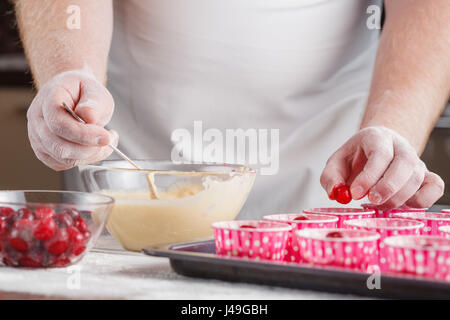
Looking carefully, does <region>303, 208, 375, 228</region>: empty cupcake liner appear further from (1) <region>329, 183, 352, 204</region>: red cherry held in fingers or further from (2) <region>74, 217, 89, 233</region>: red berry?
(2) <region>74, 217, 89, 233</region>: red berry

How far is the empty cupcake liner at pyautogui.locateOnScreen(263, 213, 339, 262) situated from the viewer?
0.99 metres

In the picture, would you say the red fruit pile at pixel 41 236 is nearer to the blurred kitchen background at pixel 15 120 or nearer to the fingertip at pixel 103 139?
the fingertip at pixel 103 139

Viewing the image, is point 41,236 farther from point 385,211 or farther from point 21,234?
point 385,211

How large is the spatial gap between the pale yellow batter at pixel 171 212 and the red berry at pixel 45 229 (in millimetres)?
243

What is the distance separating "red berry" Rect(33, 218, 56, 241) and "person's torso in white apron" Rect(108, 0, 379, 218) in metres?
0.97

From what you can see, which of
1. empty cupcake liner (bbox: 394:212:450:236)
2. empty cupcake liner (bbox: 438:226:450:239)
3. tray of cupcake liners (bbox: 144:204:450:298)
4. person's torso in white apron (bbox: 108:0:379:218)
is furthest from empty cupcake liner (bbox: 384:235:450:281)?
person's torso in white apron (bbox: 108:0:379:218)

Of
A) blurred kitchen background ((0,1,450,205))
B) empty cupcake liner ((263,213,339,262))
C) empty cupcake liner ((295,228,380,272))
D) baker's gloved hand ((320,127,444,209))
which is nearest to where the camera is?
empty cupcake liner ((295,228,380,272))

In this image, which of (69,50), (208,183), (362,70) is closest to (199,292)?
(208,183)

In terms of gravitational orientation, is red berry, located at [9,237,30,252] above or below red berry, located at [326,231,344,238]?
below

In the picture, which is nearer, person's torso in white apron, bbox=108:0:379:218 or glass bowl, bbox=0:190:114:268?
glass bowl, bbox=0:190:114:268

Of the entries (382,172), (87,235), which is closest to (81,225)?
(87,235)

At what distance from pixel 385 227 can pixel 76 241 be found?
470 mm

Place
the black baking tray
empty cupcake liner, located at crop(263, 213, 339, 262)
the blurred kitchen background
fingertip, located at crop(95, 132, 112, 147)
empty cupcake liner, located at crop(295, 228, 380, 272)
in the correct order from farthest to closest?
1. the blurred kitchen background
2. fingertip, located at crop(95, 132, 112, 147)
3. empty cupcake liner, located at crop(263, 213, 339, 262)
4. empty cupcake liner, located at crop(295, 228, 380, 272)
5. the black baking tray
